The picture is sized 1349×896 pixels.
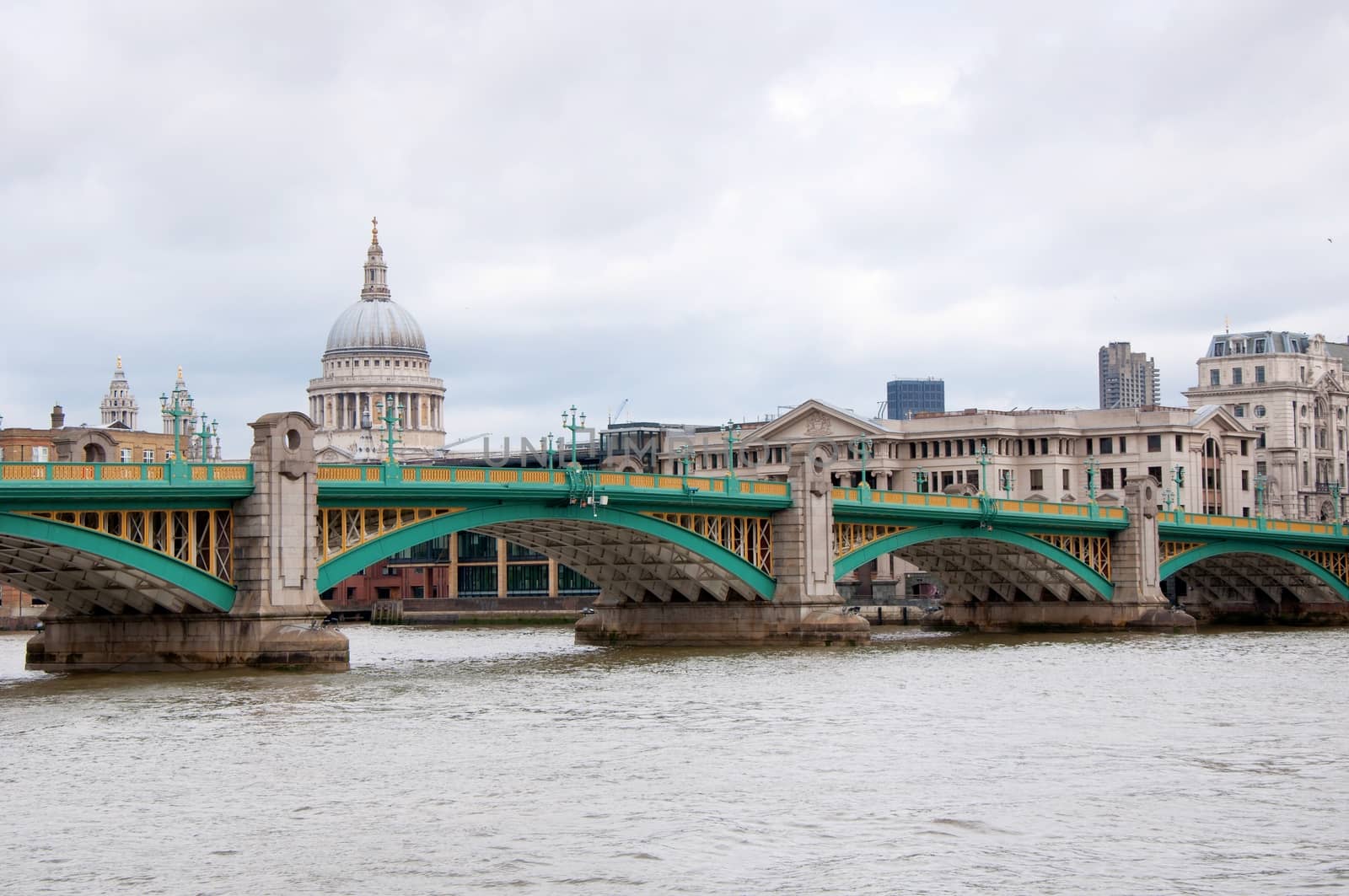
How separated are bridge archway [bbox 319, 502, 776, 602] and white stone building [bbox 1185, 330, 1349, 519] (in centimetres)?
9110

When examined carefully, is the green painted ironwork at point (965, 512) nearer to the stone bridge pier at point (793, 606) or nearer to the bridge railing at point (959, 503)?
the bridge railing at point (959, 503)

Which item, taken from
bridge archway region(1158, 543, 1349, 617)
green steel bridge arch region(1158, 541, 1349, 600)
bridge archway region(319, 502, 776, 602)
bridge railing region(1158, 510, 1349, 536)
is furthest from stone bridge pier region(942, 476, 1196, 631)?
bridge archway region(319, 502, 776, 602)

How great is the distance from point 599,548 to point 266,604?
22.7 metres

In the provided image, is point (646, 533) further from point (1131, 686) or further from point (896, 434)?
point (896, 434)

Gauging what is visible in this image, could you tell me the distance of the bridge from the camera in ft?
210

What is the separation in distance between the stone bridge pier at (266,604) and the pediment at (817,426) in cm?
9018

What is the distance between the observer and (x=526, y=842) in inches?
1372

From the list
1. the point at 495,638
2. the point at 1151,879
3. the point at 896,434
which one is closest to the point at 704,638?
the point at 495,638

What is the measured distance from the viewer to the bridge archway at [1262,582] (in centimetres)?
12175

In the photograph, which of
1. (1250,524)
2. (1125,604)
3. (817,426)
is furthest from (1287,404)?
(1125,604)

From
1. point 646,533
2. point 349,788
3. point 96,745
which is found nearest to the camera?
point 349,788

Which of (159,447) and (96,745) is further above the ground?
(159,447)

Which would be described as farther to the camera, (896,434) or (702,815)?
(896,434)

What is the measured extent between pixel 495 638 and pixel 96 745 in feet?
210
